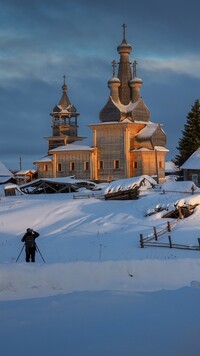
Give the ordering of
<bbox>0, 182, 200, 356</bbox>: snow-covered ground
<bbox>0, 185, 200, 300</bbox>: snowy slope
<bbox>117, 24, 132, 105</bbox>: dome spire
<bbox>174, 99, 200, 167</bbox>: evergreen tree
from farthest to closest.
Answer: <bbox>117, 24, 132, 105</bbox>: dome spire → <bbox>174, 99, 200, 167</bbox>: evergreen tree → <bbox>0, 185, 200, 300</bbox>: snowy slope → <bbox>0, 182, 200, 356</bbox>: snow-covered ground

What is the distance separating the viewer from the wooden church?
57156 millimetres

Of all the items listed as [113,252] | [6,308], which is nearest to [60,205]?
[113,252]

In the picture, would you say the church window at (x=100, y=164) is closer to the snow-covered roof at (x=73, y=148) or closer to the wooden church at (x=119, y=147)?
the wooden church at (x=119, y=147)

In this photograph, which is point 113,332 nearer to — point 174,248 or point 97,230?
point 174,248

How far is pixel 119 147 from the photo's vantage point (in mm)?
57344

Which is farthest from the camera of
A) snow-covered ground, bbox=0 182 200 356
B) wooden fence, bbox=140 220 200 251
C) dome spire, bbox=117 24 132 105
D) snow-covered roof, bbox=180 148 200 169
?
dome spire, bbox=117 24 132 105

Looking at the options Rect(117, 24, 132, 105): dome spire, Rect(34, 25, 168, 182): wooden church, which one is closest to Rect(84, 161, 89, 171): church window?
Rect(34, 25, 168, 182): wooden church

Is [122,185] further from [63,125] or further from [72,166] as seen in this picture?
[63,125]

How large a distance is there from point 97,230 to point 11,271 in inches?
714

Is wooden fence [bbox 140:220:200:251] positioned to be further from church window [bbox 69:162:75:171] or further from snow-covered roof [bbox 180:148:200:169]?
church window [bbox 69:162:75:171]

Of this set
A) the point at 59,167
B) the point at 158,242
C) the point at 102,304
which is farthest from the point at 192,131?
the point at 102,304

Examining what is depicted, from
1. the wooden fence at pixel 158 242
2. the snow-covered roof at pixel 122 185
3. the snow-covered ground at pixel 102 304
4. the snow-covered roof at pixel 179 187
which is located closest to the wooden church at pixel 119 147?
the snow-covered roof at pixel 122 185

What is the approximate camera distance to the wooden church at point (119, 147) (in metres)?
57.2

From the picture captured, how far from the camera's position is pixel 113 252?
26406 mm
